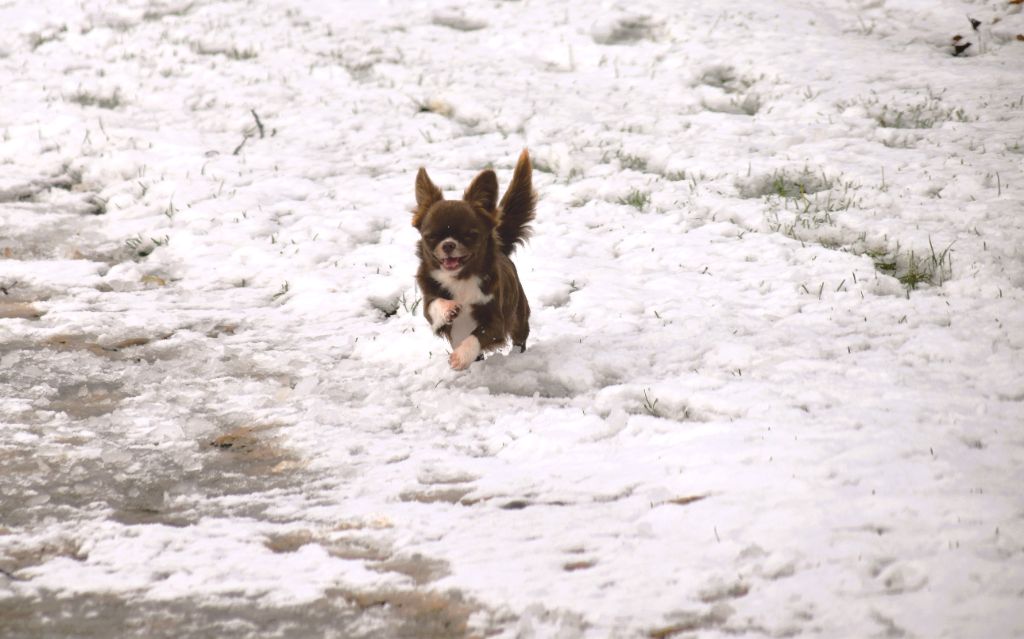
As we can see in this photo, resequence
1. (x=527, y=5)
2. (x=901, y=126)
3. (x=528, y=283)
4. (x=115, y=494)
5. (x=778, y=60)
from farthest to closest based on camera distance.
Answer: (x=527, y=5), (x=778, y=60), (x=901, y=126), (x=528, y=283), (x=115, y=494)

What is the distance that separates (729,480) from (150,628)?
223 cm

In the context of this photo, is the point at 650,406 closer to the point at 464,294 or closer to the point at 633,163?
the point at 464,294

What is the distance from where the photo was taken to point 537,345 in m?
5.49

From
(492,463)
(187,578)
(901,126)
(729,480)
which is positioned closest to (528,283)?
(492,463)

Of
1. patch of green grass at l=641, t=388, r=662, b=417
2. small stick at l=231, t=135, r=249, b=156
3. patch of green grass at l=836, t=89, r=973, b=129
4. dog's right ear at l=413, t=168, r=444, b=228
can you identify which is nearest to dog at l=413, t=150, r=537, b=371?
dog's right ear at l=413, t=168, r=444, b=228

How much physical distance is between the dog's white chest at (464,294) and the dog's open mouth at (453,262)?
16cm

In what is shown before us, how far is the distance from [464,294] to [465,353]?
353mm

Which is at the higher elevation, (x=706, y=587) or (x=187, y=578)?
(x=706, y=587)

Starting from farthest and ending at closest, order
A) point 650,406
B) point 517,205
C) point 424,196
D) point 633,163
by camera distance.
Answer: point 633,163 < point 517,205 < point 424,196 < point 650,406

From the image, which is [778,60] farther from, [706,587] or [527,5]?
[706,587]

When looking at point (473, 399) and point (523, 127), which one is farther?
point (523, 127)

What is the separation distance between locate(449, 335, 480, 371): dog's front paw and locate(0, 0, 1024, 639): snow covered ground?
0.22 m

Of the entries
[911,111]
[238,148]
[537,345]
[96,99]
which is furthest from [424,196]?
[96,99]

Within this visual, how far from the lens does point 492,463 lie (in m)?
4.00
